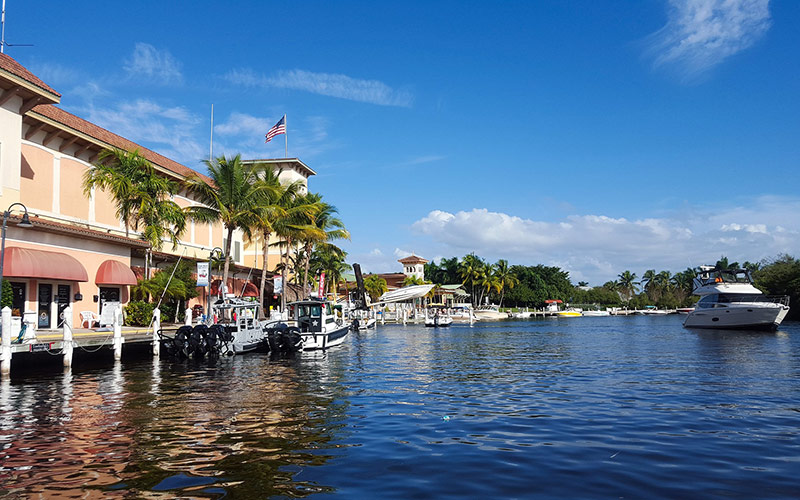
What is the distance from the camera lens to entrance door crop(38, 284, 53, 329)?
29844mm

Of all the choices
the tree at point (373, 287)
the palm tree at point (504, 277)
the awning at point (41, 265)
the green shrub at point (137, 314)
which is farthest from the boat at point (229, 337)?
the palm tree at point (504, 277)

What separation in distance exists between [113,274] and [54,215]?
483 cm

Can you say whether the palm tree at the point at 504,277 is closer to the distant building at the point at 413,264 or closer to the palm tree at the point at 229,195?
the distant building at the point at 413,264

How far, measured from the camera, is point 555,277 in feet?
460

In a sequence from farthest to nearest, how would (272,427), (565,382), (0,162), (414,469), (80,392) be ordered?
1. (0,162)
2. (565,382)
3. (80,392)
4. (272,427)
5. (414,469)

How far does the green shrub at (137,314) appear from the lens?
36.2m

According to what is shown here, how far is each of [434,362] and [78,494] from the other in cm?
2090

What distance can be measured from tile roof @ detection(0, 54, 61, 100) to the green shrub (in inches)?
511

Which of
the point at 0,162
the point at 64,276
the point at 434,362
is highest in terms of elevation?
the point at 0,162

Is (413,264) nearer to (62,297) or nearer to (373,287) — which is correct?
(373,287)

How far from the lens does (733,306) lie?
50.0 m

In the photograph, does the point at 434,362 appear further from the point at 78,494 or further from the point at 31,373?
the point at 78,494

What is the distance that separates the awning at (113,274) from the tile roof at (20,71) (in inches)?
382

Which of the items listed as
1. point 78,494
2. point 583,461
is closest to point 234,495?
point 78,494
